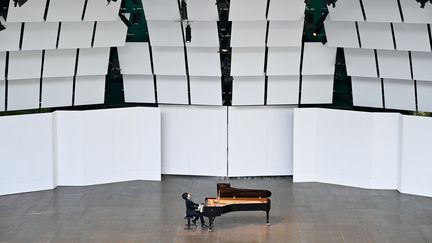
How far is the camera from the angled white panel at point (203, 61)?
23.0 metres

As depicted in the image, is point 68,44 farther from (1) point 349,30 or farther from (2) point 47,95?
(1) point 349,30

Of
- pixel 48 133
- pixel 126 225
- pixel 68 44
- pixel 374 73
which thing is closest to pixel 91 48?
pixel 68 44

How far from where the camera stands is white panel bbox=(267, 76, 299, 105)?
2380cm

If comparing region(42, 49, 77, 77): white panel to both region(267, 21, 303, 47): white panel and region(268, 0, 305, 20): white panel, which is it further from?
region(268, 0, 305, 20): white panel

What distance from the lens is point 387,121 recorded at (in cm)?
2219

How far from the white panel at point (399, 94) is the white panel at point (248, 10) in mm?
4214

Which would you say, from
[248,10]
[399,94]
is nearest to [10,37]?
[248,10]

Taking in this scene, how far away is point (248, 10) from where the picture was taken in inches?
838

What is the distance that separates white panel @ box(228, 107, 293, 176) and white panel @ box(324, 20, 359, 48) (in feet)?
8.79

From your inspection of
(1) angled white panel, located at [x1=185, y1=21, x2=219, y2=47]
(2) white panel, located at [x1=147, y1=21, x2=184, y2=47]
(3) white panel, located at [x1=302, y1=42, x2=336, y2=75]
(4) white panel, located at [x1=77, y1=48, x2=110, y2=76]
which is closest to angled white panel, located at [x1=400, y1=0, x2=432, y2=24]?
(3) white panel, located at [x1=302, y1=42, x2=336, y2=75]

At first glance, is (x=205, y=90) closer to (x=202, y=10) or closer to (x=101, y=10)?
(x=202, y=10)

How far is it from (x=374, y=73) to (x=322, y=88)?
5.76ft

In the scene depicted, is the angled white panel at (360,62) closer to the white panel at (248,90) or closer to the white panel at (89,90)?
the white panel at (248,90)

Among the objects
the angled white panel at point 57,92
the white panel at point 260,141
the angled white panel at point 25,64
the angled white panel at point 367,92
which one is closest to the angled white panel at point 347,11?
the angled white panel at point 367,92
